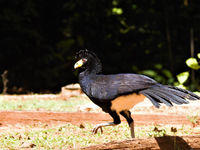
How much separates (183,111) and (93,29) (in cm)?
649

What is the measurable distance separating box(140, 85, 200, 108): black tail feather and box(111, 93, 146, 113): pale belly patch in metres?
0.13

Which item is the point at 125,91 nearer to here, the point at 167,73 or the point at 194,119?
the point at 194,119

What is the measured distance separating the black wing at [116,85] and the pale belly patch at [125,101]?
0.22 feet

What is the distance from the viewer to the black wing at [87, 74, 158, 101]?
3.57 meters

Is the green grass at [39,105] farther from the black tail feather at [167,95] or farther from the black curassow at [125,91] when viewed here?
the black tail feather at [167,95]

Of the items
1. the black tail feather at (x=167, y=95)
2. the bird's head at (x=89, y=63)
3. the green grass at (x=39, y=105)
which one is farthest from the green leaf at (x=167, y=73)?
the black tail feather at (x=167, y=95)

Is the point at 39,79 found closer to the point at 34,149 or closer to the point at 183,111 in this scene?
the point at 183,111

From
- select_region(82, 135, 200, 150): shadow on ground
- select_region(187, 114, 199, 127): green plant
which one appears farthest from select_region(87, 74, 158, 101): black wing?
select_region(187, 114, 199, 127): green plant

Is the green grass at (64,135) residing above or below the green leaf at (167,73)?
below

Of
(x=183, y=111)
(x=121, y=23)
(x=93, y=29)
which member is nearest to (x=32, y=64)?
(x=93, y=29)

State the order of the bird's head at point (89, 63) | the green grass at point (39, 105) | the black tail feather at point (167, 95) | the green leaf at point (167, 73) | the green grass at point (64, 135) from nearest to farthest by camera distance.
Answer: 1. the black tail feather at point (167, 95)
2. the green grass at point (64, 135)
3. the bird's head at point (89, 63)
4. the green grass at point (39, 105)
5. the green leaf at point (167, 73)

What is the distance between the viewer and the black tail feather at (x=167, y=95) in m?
3.34

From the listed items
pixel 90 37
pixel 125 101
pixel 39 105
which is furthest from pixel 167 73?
pixel 125 101

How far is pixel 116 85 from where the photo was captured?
3.65 meters
